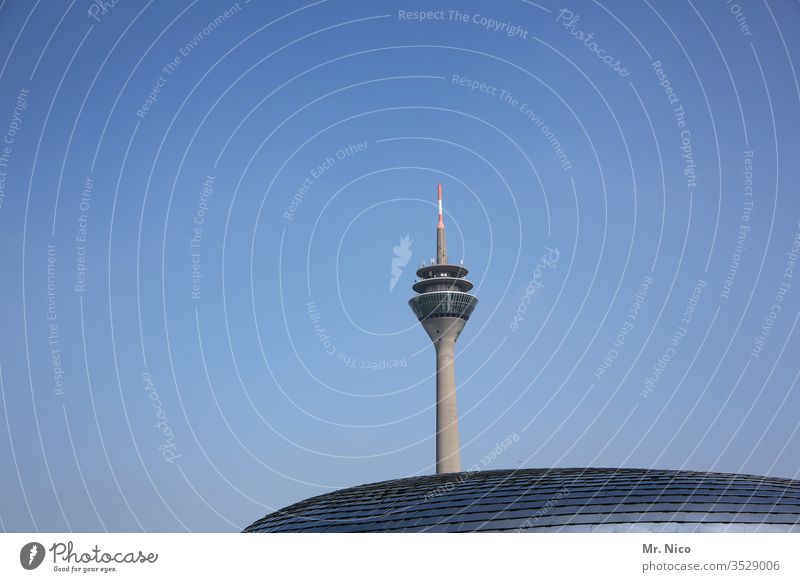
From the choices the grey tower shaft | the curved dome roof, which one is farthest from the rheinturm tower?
the curved dome roof

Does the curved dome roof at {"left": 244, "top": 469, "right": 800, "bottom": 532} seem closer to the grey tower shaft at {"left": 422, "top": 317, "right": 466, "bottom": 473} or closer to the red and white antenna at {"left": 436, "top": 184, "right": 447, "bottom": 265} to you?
the grey tower shaft at {"left": 422, "top": 317, "right": 466, "bottom": 473}

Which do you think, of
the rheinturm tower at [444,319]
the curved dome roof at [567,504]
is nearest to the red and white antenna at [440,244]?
the rheinturm tower at [444,319]

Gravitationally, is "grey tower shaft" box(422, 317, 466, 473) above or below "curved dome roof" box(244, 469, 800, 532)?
above

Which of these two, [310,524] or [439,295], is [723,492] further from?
[439,295]
